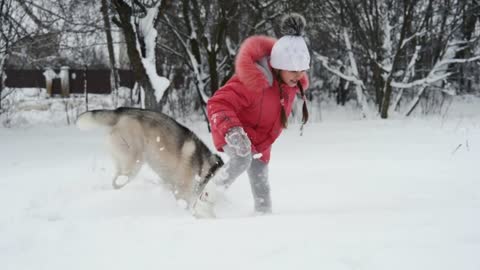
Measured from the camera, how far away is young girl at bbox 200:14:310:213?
2.74 meters

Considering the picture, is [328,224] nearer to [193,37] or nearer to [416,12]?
[193,37]

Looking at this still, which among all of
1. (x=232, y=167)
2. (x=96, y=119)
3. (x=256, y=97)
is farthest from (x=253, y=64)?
(x=96, y=119)

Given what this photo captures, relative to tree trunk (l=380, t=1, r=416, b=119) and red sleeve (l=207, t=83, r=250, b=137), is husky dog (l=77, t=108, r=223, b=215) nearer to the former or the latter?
red sleeve (l=207, t=83, r=250, b=137)

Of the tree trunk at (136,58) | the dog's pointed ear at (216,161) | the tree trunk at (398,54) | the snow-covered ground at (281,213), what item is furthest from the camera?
the tree trunk at (398,54)

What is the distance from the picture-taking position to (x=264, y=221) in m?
2.20

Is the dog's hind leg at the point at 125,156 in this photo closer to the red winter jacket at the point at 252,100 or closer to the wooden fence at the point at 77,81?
the red winter jacket at the point at 252,100

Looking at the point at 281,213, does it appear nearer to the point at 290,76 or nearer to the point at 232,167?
the point at 232,167

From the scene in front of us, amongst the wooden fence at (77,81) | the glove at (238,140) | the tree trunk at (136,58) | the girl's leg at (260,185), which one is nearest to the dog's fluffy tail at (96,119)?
the girl's leg at (260,185)

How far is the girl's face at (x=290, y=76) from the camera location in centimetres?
292

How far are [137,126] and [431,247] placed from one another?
3.10 meters

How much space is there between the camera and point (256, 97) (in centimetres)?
288

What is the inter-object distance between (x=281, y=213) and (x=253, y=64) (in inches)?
45.4

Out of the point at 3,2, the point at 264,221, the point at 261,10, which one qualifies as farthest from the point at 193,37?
the point at 264,221

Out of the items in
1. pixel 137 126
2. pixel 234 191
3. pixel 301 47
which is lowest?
pixel 234 191
